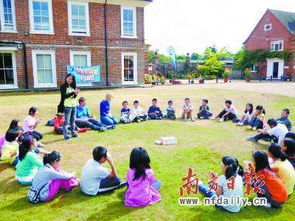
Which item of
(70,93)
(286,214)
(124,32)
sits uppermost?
(124,32)

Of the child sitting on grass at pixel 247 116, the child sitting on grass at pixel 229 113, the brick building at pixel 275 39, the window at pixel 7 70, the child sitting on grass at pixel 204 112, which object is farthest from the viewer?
the brick building at pixel 275 39

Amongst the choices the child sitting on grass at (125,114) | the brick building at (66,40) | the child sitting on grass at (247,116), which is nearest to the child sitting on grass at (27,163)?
the child sitting on grass at (125,114)

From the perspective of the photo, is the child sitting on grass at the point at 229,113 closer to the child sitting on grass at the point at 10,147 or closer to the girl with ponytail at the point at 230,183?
the girl with ponytail at the point at 230,183

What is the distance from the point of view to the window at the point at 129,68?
70.8 feet

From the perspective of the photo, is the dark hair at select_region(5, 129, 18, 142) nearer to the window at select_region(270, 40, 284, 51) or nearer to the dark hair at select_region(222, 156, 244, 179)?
the dark hair at select_region(222, 156, 244, 179)

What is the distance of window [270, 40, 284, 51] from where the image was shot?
39.5 meters

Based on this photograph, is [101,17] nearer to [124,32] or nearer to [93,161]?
[124,32]

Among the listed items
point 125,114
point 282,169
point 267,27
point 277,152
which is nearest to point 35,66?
point 125,114

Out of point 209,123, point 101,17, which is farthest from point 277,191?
point 101,17

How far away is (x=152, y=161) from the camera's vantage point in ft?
21.1

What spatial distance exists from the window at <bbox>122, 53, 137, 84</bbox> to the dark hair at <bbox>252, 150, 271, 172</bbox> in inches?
702

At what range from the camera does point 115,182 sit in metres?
4.96

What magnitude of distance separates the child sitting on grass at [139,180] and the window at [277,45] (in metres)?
41.0

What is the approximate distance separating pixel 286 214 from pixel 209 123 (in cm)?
706
